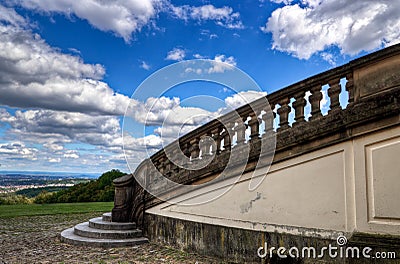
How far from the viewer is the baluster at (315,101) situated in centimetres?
539

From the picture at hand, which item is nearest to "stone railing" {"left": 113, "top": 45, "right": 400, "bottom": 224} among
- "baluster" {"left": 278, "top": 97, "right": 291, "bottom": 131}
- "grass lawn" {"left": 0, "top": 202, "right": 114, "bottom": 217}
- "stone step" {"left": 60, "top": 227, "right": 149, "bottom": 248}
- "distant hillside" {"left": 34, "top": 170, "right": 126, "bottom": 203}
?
"baluster" {"left": 278, "top": 97, "right": 291, "bottom": 131}

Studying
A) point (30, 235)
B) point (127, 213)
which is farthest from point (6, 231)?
point (127, 213)

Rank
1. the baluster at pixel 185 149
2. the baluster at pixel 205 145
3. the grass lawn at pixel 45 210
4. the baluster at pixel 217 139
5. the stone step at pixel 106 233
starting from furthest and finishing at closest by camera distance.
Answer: the grass lawn at pixel 45 210 < the stone step at pixel 106 233 < the baluster at pixel 185 149 < the baluster at pixel 205 145 < the baluster at pixel 217 139

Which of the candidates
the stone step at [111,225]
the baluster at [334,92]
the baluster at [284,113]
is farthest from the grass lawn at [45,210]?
the baluster at [334,92]

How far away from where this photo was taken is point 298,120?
5539 millimetres

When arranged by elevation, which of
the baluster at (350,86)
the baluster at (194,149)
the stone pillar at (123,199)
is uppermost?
the baluster at (350,86)

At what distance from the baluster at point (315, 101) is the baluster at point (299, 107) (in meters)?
0.13

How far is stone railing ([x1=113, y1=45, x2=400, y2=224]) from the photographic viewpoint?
4.86 metres

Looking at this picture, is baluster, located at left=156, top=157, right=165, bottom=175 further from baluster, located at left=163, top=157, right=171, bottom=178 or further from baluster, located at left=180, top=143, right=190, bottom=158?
baluster, located at left=180, top=143, right=190, bottom=158

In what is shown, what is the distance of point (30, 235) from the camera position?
8.75m

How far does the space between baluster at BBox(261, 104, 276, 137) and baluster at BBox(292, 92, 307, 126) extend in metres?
0.40

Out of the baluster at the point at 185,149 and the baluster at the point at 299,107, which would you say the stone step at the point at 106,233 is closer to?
the baluster at the point at 185,149

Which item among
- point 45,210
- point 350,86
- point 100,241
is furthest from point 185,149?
point 45,210

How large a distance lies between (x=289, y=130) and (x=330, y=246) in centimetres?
183
